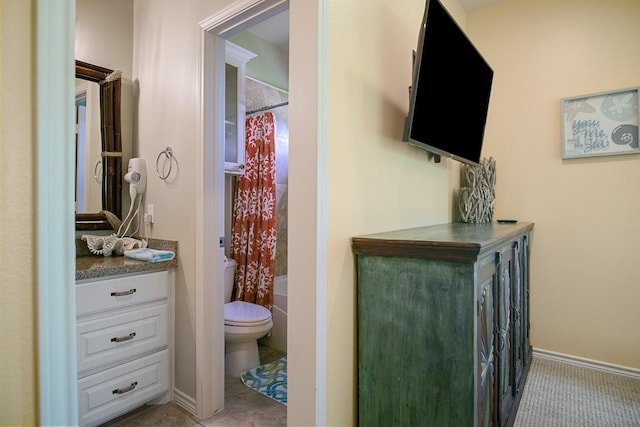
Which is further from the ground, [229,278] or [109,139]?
[109,139]

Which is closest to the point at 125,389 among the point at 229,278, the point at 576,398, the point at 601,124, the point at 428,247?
the point at 229,278

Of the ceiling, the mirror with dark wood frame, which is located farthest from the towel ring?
the ceiling

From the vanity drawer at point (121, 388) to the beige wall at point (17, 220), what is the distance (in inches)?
55.2

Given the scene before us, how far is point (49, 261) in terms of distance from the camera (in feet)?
1.63

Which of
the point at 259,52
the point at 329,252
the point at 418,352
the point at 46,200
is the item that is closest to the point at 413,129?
the point at 329,252

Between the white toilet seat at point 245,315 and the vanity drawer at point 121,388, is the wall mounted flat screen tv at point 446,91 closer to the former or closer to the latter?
the white toilet seat at point 245,315

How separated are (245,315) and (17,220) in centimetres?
199

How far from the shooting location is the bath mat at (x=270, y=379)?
209 cm

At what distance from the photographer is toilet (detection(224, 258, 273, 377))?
2.24m

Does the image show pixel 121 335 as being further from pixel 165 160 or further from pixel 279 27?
pixel 279 27

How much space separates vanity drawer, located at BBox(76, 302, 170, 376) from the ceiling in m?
2.31

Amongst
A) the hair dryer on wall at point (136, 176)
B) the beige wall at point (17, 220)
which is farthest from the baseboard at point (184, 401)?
the beige wall at point (17, 220)

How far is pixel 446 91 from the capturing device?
1701mm

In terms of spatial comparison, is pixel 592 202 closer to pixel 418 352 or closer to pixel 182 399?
pixel 418 352
